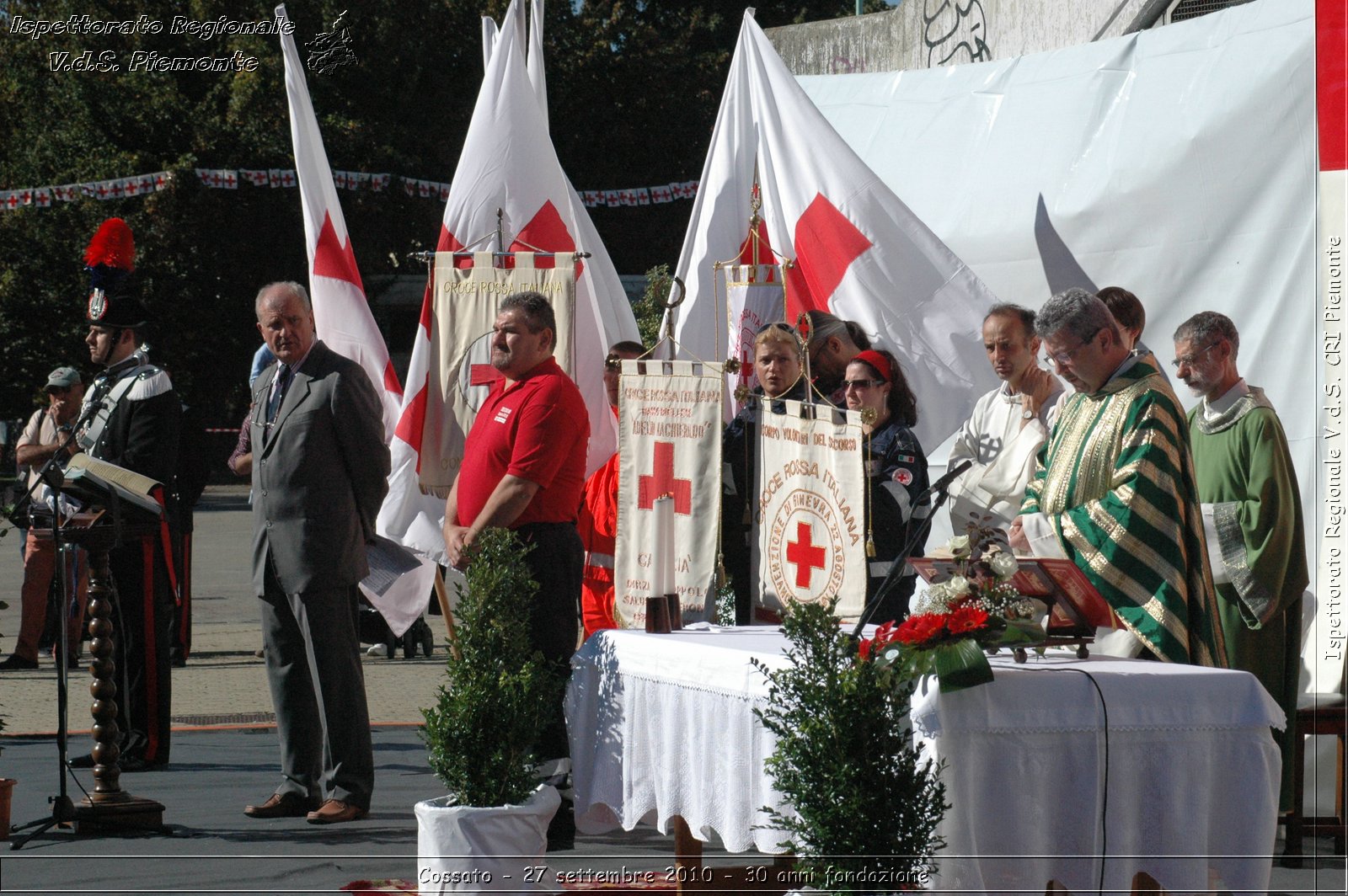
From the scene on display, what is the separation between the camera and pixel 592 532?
644 centimetres

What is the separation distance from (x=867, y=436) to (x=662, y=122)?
84.3ft

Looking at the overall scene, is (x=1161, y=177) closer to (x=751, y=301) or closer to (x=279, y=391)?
(x=751, y=301)

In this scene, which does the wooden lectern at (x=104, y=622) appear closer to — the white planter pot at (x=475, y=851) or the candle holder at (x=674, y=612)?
the white planter pot at (x=475, y=851)

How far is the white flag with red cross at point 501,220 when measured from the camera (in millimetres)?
7004

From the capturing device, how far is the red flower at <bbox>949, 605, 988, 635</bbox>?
3.69 metres

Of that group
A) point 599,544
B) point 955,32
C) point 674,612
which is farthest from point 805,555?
point 955,32

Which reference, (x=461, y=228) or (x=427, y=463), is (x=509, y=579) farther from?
(x=461, y=228)

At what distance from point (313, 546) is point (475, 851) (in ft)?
5.73

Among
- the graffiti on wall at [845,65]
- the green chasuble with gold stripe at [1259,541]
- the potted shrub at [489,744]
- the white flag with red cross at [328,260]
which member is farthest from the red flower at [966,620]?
the graffiti on wall at [845,65]

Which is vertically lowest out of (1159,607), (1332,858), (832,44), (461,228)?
(1332,858)

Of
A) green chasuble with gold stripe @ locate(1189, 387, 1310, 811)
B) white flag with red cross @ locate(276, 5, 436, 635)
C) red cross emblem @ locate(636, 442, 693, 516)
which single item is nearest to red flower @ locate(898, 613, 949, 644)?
red cross emblem @ locate(636, 442, 693, 516)

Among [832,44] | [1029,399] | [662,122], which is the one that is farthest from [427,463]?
[662,122]

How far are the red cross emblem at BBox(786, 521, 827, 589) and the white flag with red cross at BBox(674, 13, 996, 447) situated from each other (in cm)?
179

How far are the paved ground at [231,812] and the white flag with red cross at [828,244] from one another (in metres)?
2.26
